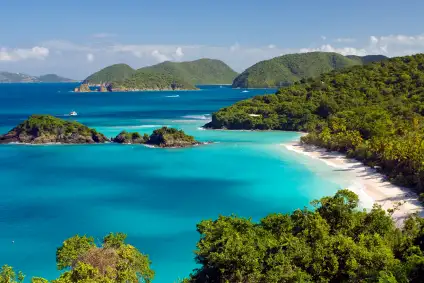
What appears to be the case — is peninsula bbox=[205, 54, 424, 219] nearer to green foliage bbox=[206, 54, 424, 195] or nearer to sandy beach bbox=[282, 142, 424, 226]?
green foliage bbox=[206, 54, 424, 195]

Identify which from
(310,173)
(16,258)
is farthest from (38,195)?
(310,173)

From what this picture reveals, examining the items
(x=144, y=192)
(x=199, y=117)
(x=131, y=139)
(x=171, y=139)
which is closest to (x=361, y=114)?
(x=171, y=139)

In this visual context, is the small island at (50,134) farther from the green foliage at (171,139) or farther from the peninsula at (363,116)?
the peninsula at (363,116)

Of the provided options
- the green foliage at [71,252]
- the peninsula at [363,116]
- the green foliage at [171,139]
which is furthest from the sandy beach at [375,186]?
the green foliage at [71,252]

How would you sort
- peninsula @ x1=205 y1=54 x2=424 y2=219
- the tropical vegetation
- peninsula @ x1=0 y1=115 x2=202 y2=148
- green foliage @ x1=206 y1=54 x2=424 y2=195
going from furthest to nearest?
peninsula @ x1=0 y1=115 x2=202 y2=148 < green foliage @ x1=206 y1=54 x2=424 y2=195 < peninsula @ x1=205 y1=54 x2=424 y2=219 < the tropical vegetation

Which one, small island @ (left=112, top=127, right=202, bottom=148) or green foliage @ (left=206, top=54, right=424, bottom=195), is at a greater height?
green foliage @ (left=206, top=54, right=424, bottom=195)

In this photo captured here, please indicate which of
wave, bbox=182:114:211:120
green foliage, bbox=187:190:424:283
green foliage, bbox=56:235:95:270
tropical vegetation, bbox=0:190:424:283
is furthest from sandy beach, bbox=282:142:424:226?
wave, bbox=182:114:211:120

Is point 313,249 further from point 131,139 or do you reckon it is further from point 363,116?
point 131,139
